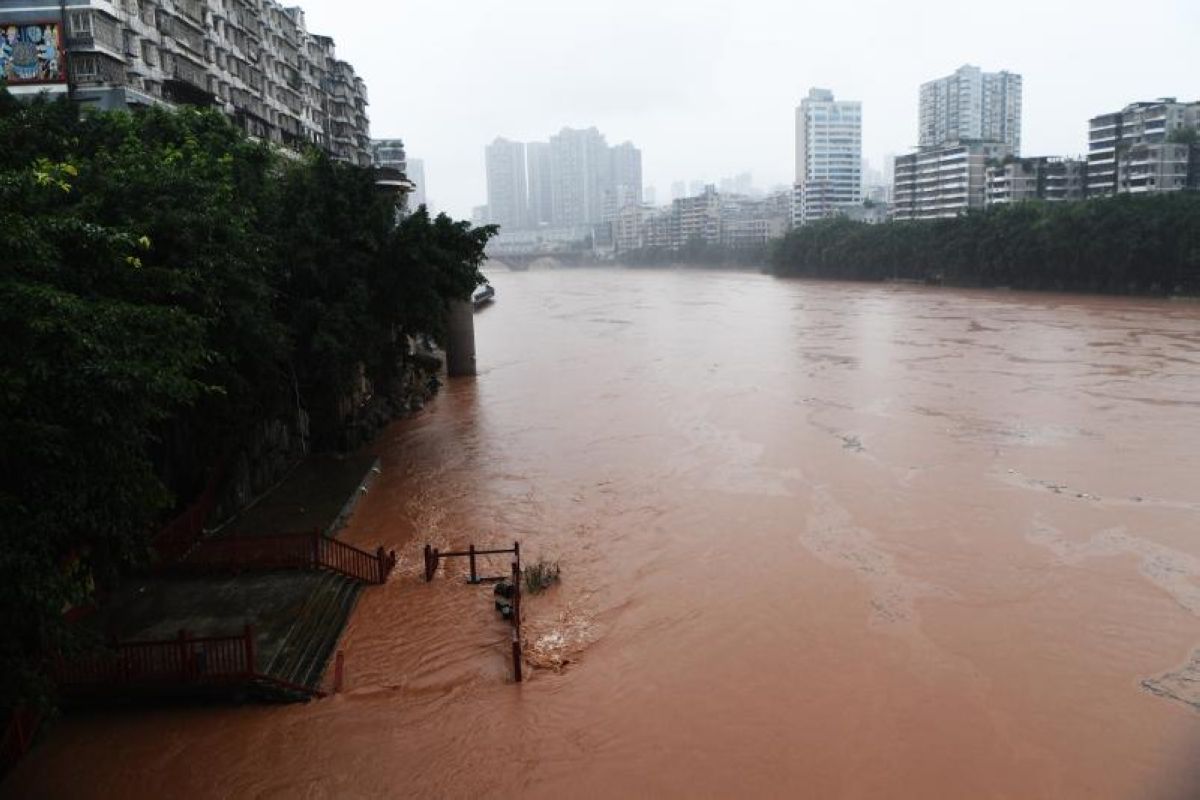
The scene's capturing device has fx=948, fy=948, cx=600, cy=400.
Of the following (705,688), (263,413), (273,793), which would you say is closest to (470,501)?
(263,413)

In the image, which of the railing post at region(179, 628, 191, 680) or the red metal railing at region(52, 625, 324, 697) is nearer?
the red metal railing at region(52, 625, 324, 697)

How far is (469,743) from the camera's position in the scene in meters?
8.57

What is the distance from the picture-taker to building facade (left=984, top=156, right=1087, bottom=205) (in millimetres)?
74375

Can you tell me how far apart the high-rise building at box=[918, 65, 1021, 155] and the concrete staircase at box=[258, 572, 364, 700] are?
11655 centimetres

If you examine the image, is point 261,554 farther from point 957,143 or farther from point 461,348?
point 957,143

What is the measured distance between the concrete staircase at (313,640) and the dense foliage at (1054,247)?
47051 mm

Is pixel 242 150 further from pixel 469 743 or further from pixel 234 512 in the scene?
pixel 469 743

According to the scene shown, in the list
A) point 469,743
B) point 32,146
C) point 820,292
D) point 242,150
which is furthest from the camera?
point 820,292

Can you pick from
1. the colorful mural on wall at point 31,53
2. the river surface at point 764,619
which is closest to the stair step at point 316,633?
the river surface at point 764,619

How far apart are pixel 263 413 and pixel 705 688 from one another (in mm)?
8323

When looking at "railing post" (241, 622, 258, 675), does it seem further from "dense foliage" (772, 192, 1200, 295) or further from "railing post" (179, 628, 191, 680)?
"dense foliage" (772, 192, 1200, 295)

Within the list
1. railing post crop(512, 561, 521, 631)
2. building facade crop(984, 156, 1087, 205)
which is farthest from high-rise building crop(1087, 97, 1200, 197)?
railing post crop(512, 561, 521, 631)

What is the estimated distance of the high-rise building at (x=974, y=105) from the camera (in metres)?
117

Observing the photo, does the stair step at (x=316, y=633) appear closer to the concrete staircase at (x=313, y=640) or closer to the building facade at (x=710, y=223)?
the concrete staircase at (x=313, y=640)
